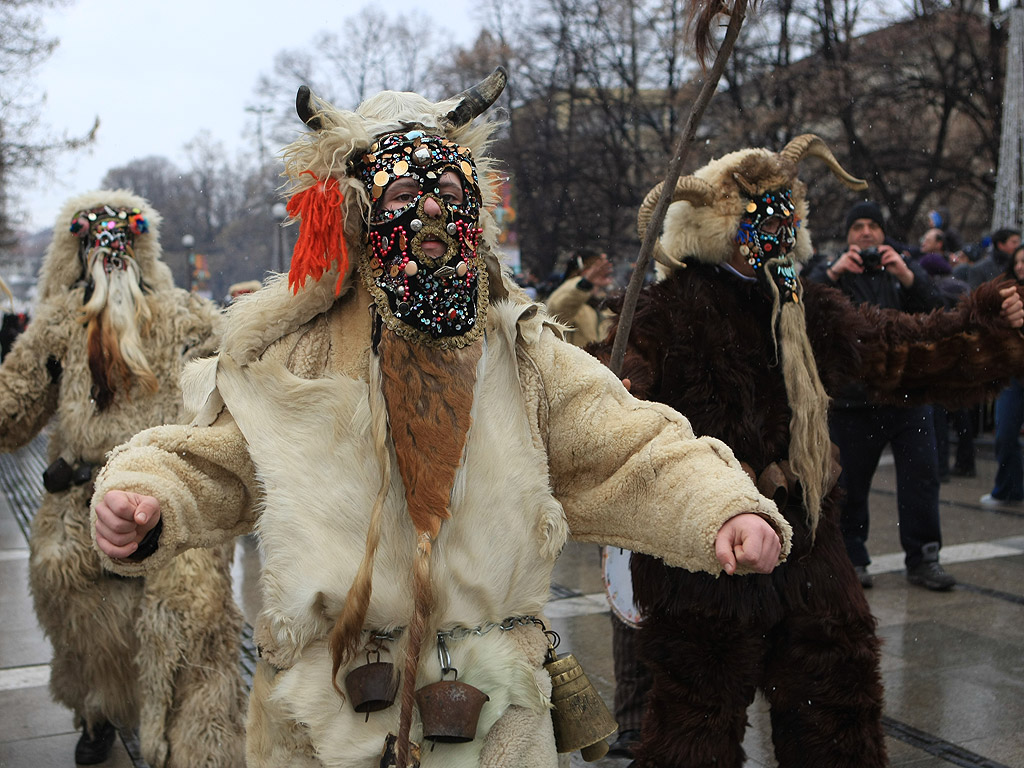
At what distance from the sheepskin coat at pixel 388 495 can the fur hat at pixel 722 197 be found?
1.26 meters

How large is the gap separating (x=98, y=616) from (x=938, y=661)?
12.1ft

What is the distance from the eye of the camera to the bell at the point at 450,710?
2.12m

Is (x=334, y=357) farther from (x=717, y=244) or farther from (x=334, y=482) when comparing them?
(x=717, y=244)

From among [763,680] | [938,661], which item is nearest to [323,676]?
[763,680]

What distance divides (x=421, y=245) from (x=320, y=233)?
0.73ft

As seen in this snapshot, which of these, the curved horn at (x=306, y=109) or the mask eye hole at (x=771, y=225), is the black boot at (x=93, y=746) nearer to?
the curved horn at (x=306, y=109)

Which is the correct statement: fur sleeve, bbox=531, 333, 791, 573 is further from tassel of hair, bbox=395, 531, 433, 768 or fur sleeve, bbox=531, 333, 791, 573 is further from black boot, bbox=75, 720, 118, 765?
black boot, bbox=75, 720, 118, 765

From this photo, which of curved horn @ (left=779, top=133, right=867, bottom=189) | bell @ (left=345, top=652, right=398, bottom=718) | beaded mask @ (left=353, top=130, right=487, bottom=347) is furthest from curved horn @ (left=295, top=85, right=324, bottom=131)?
curved horn @ (left=779, top=133, right=867, bottom=189)

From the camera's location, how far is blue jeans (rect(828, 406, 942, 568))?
5.95 m

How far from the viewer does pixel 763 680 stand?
3258mm

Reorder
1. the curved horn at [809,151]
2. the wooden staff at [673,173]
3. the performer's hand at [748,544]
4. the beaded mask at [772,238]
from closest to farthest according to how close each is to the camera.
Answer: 1. the performer's hand at [748,544]
2. the wooden staff at [673,173]
3. the beaded mask at [772,238]
4. the curved horn at [809,151]

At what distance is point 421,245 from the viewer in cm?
229

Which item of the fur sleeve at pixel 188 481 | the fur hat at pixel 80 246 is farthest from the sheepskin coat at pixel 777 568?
the fur hat at pixel 80 246

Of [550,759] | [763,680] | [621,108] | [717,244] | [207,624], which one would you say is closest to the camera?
[550,759]
